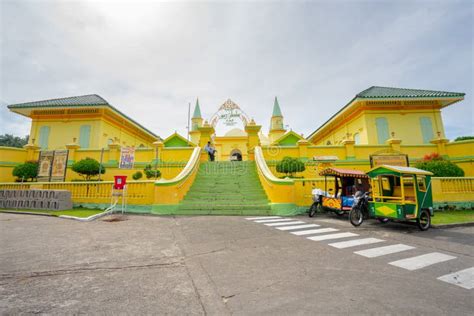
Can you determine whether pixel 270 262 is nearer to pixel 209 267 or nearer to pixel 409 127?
pixel 209 267

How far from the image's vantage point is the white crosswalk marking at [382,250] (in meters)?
4.48

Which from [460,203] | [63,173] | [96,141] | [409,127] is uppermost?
[409,127]

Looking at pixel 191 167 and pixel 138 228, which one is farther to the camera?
pixel 191 167

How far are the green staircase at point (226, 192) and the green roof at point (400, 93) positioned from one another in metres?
13.3

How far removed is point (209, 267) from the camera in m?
3.71

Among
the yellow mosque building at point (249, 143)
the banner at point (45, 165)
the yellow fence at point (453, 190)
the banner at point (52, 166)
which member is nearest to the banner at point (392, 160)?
the yellow mosque building at point (249, 143)

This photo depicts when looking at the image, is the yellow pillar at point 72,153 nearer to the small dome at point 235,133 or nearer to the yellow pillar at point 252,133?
the yellow pillar at point 252,133

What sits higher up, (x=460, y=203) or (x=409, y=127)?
(x=409, y=127)

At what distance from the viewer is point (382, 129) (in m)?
19.6

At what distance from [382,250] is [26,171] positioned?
1957cm

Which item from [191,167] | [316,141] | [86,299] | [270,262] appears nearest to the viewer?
[86,299]

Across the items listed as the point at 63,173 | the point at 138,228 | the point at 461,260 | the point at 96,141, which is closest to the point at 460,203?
the point at 461,260

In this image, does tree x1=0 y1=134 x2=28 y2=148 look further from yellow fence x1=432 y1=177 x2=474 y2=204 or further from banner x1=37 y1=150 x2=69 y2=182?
yellow fence x1=432 y1=177 x2=474 y2=204

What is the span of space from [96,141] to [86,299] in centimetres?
2123
